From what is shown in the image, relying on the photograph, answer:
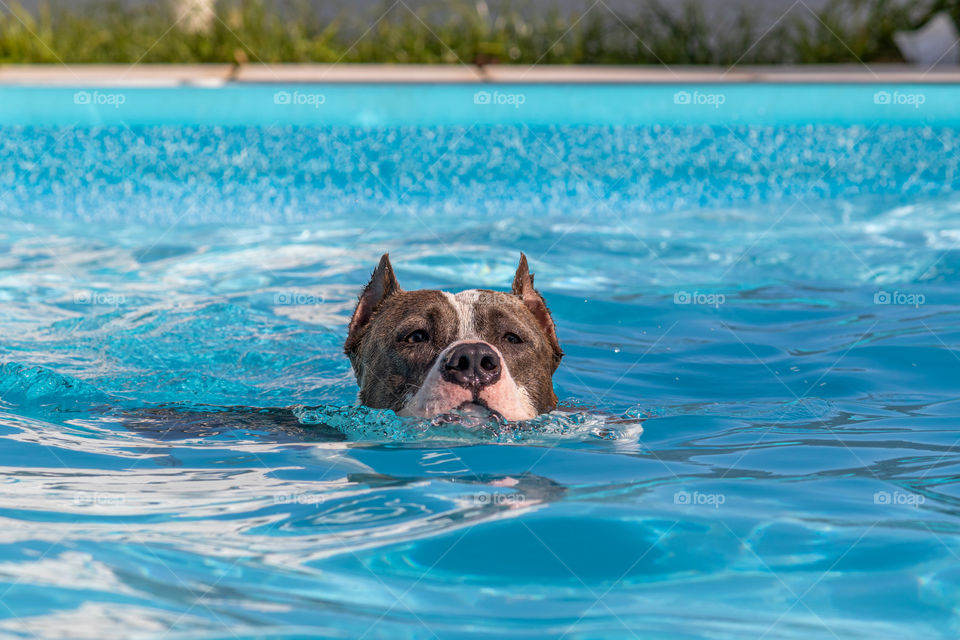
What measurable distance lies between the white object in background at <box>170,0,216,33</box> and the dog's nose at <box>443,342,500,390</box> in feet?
32.3

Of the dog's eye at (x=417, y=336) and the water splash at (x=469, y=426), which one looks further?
the dog's eye at (x=417, y=336)

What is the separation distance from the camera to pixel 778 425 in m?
4.48

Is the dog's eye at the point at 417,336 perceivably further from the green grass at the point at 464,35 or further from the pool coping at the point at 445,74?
the green grass at the point at 464,35

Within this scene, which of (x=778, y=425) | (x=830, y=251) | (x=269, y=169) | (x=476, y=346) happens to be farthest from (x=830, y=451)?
(x=269, y=169)

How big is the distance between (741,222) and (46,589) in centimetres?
720

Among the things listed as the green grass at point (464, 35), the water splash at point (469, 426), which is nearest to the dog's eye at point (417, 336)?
the water splash at point (469, 426)

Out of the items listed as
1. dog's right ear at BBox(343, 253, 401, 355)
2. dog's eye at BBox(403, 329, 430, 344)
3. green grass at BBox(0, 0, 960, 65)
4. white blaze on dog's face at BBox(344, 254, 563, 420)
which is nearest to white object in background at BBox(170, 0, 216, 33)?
green grass at BBox(0, 0, 960, 65)

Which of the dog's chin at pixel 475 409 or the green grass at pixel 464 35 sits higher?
the green grass at pixel 464 35

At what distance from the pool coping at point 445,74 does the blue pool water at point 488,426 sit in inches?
12.8

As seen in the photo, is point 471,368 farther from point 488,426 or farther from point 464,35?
point 464,35

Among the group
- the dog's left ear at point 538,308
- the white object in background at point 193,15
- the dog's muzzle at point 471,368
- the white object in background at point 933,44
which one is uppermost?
the white object in background at point 193,15

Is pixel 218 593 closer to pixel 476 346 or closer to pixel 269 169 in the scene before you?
pixel 476 346

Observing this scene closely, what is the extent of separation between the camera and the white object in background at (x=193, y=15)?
41.9 ft

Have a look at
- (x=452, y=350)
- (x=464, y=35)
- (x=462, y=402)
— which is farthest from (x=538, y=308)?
(x=464, y=35)
